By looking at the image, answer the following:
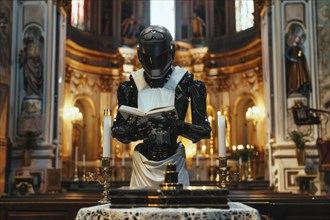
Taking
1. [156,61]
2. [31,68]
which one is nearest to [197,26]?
[31,68]

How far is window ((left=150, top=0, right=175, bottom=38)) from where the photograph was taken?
72.0ft

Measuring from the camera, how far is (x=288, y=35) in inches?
490

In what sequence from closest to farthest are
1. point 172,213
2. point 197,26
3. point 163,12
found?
point 172,213 → point 197,26 → point 163,12

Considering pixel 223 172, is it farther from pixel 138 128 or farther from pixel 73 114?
pixel 73 114

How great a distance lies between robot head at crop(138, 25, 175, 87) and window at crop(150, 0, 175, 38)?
18.9m

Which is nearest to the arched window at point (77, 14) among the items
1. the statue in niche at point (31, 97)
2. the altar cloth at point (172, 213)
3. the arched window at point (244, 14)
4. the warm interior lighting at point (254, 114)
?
the arched window at point (244, 14)

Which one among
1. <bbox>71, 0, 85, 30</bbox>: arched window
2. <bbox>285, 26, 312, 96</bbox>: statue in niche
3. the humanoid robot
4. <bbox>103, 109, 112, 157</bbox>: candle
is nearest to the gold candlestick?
the humanoid robot

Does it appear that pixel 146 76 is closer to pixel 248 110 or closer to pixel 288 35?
pixel 288 35

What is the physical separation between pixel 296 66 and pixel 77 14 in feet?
33.8

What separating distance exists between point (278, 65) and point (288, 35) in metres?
0.76

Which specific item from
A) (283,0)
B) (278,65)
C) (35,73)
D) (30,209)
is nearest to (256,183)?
(278,65)

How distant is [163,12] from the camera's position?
22031mm

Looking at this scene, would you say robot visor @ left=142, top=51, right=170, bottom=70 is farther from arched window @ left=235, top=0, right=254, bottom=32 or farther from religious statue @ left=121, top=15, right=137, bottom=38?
religious statue @ left=121, top=15, right=137, bottom=38

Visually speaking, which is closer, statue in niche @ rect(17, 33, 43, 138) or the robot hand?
the robot hand
